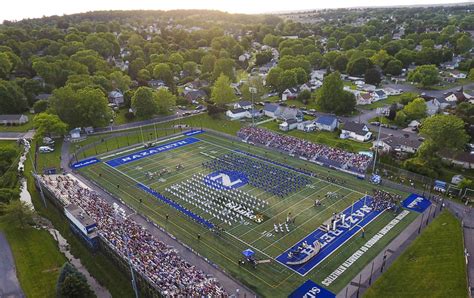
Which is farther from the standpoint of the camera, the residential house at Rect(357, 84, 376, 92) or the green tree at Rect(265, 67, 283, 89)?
the green tree at Rect(265, 67, 283, 89)

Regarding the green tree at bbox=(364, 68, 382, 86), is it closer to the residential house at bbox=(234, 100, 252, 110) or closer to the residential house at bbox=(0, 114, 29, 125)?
the residential house at bbox=(234, 100, 252, 110)

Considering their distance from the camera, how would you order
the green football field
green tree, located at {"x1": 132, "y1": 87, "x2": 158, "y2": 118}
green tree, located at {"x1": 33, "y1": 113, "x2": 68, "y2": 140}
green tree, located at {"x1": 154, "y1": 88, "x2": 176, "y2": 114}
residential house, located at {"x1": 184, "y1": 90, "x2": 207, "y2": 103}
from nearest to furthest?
the green football field < green tree, located at {"x1": 33, "y1": 113, "x2": 68, "y2": 140} < green tree, located at {"x1": 132, "y1": 87, "x2": 158, "y2": 118} < green tree, located at {"x1": 154, "y1": 88, "x2": 176, "y2": 114} < residential house, located at {"x1": 184, "y1": 90, "x2": 207, "y2": 103}

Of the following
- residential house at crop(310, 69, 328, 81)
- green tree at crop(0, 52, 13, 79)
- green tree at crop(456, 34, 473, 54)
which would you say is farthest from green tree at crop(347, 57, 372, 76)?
green tree at crop(0, 52, 13, 79)

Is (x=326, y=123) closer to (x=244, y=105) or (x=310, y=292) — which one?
(x=244, y=105)

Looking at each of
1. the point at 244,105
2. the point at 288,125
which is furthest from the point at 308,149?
the point at 244,105

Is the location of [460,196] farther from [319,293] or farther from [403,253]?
[319,293]
